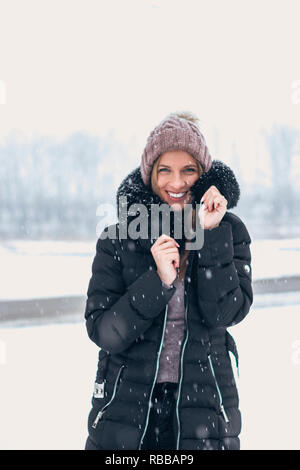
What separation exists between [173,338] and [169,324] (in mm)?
33

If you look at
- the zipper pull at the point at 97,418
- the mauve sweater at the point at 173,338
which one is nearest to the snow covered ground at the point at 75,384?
the zipper pull at the point at 97,418

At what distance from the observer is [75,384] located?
2836 millimetres

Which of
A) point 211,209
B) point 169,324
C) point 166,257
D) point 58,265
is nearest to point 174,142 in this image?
point 211,209

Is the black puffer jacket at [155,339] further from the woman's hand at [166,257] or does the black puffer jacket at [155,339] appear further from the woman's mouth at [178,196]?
the woman's mouth at [178,196]

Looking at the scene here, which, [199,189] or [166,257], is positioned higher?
[199,189]

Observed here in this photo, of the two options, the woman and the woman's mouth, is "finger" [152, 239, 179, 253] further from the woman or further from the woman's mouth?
the woman's mouth

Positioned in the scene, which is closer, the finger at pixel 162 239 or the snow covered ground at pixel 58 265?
the finger at pixel 162 239

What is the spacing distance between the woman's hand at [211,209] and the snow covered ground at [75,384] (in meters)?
1.52

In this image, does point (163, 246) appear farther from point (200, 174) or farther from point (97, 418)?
point (97, 418)

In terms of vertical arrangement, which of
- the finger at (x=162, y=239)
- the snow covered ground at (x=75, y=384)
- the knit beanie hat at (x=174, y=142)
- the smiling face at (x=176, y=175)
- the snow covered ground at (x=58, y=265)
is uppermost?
the snow covered ground at (x=58, y=265)

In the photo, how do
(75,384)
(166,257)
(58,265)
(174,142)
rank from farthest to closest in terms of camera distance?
1. (58,265)
2. (75,384)
3. (174,142)
4. (166,257)

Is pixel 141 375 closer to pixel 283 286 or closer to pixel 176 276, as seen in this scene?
pixel 176 276

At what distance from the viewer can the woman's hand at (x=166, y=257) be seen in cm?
99

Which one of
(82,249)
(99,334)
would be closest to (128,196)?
(99,334)
